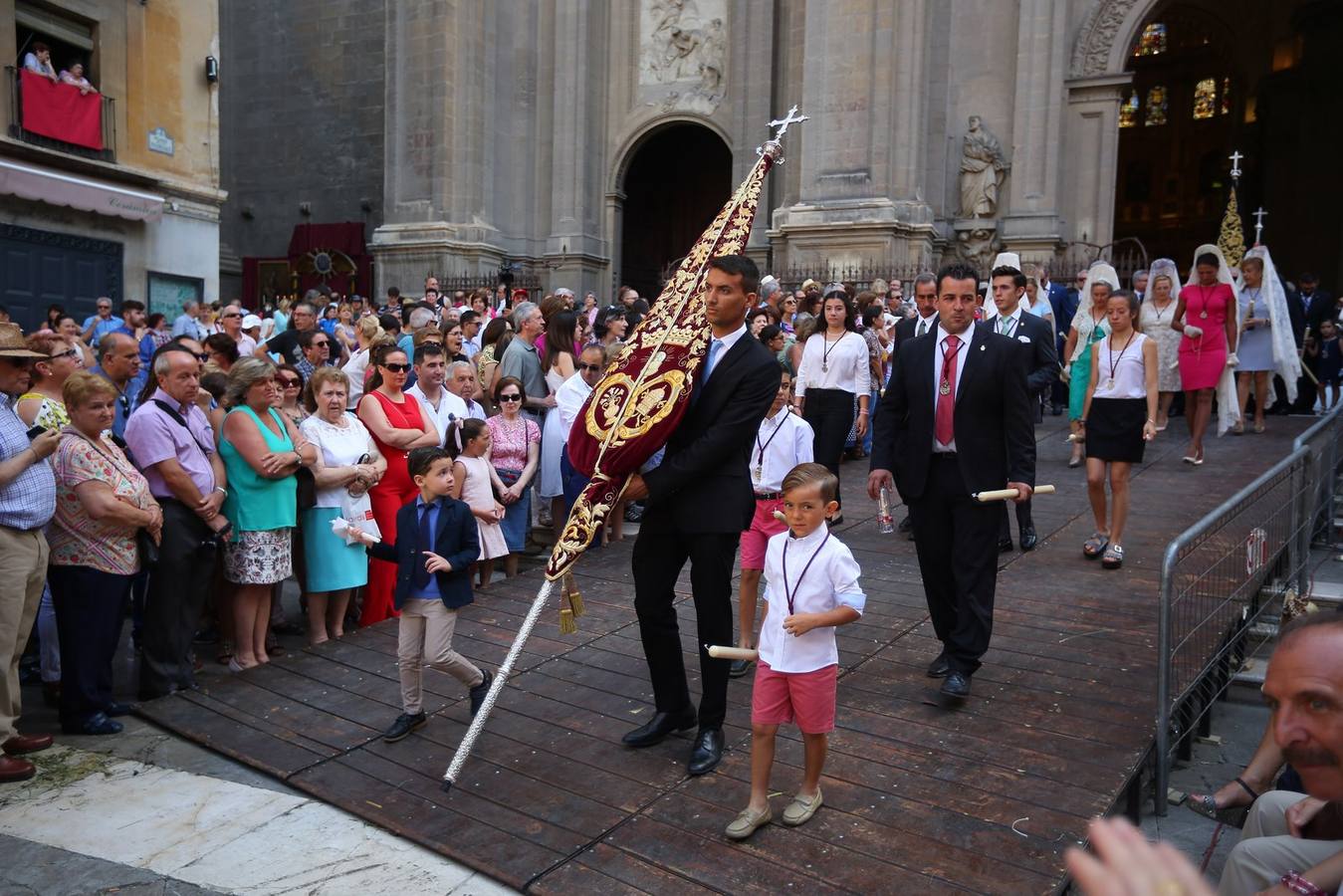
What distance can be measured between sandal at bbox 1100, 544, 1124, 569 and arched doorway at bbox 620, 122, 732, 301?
1889cm

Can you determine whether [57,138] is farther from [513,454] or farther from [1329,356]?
[1329,356]

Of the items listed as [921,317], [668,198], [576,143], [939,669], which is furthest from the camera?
[668,198]

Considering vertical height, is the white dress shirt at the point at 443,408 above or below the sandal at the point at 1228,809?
above

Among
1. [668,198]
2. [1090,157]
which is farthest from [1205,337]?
[668,198]

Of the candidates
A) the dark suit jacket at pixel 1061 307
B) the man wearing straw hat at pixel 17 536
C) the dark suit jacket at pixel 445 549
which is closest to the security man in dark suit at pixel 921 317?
the dark suit jacket at pixel 445 549

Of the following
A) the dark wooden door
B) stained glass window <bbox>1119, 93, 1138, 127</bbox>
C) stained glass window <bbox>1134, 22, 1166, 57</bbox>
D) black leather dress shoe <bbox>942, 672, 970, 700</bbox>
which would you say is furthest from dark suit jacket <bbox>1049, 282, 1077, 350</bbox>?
stained glass window <bbox>1119, 93, 1138, 127</bbox>

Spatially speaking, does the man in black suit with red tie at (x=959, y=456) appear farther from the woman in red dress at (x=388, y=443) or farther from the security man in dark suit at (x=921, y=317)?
the woman in red dress at (x=388, y=443)

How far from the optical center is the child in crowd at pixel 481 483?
717cm

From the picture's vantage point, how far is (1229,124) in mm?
30719

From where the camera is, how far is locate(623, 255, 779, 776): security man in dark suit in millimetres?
4406

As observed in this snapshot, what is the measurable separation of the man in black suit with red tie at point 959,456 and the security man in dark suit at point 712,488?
1.15 meters

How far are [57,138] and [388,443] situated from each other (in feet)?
43.8

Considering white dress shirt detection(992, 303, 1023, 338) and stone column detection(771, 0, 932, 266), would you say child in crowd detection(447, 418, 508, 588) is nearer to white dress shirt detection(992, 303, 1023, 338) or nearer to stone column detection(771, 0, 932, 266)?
white dress shirt detection(992, 303, 1023, 338)

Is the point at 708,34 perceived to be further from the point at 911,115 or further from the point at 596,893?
the point at 596,893
